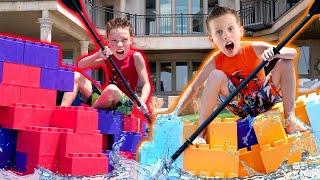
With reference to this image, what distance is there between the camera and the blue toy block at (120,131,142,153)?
244 centimetres

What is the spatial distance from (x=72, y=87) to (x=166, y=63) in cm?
1253

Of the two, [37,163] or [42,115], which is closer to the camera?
[37,163]

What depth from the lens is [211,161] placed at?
197cm

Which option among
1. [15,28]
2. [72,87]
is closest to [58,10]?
[15,28]

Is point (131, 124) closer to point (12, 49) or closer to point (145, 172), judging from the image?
point (145, 172)

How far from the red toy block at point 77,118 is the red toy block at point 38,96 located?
0.08 metres

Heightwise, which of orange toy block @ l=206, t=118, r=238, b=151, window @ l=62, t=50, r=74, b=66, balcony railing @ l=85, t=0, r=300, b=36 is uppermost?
balcony railing @ l=85, t=0, r=300, b=36

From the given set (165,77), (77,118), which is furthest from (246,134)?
(165,77)

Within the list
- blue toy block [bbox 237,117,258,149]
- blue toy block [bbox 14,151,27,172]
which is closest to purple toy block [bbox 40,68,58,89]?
blue toy block [bbox 14,151,27,172]

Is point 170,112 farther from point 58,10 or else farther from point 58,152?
point 58,10

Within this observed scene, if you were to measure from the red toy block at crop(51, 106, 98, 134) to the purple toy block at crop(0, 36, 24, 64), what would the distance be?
335 millimetres

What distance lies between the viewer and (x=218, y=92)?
7.19 feet

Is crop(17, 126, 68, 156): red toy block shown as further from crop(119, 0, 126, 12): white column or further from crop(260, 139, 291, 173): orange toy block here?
crop(119, 0, 126, 12): white column

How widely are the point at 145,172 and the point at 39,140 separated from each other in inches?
21.4
